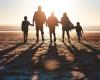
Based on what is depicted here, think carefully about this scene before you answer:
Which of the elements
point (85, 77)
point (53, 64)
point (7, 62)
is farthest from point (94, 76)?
point (7, 62)

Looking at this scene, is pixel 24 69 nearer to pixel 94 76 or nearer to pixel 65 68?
pixel 65 68

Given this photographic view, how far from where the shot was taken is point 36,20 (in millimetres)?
25234

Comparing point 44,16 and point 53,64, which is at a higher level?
point 44,16

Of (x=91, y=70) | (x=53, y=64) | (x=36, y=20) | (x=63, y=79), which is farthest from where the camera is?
(x=36, y=20)

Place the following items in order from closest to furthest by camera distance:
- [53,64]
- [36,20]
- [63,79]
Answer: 1. [63,79]
2. [53,64]
3. [36,20]

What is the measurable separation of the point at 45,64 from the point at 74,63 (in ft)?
3.33

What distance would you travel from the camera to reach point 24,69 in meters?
11.7

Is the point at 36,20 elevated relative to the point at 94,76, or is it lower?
elevated

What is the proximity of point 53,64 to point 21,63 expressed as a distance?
1.10 metres

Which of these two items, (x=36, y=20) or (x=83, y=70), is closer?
(x=83, y=70)

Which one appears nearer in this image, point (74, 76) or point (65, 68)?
point (74, 76)

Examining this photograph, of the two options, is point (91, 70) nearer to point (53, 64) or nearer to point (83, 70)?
point (83, 70)

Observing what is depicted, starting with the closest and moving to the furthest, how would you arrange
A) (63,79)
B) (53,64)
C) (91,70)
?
(63,79) < (91,70) < (53,64)

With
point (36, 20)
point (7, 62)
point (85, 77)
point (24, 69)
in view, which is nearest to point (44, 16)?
point (36, 20)
